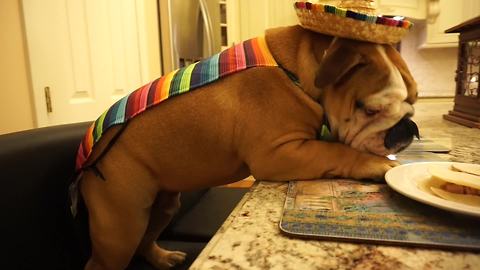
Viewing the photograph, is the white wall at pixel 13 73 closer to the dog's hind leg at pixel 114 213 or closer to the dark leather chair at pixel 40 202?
the dark leather chair at pixel 40 202

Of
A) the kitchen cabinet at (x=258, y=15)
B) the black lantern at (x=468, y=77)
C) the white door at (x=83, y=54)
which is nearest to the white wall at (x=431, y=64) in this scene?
the kitchen cabinet at (x=258, y=15)

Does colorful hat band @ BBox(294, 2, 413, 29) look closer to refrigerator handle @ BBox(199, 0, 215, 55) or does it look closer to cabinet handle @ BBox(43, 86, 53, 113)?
cabinet handle @ BBox(43, 86, 53, 113)

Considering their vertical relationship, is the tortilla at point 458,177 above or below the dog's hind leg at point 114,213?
above

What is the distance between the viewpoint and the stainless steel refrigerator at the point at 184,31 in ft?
8.05

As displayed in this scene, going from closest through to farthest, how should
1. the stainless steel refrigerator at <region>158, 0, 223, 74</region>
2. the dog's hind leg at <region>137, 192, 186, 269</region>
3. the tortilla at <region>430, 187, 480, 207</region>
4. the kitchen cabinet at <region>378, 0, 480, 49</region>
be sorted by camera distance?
the tortilla at <region>430, 187, 480, 207</region> → the dog's hind leg at <region>137, 192, 186, 269</region> → the stainless steel refrigerator at <region>158, 0, 223, 74</region> → the kitchen cabinet at <region>378, 0, 480, 49</region>

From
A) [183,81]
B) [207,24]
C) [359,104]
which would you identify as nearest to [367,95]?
[359,104]

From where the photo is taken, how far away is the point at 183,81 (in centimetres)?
79

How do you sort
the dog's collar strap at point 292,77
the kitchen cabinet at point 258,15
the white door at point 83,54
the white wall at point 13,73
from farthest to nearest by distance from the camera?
1. the kitchen cabinet at point 258,15
2. the white door at point 83,54
3. the white wall at point 13,73
4. the dog's collar strap at point 292,77

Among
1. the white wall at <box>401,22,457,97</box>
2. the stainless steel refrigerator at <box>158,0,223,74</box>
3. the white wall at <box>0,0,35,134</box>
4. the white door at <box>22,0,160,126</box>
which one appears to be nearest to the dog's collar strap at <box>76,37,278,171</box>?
the white wall at <box>0,0,35,134</box>

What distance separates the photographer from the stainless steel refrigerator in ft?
8.05

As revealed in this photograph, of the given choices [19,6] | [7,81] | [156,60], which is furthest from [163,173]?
[156,60]

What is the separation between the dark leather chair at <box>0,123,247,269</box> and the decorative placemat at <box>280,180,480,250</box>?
1.77ft

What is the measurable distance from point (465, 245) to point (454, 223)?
66 mm

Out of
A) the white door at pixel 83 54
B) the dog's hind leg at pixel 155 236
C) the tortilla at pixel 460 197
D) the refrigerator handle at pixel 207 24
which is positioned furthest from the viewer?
the refrigerator handle at pixel 207 24
